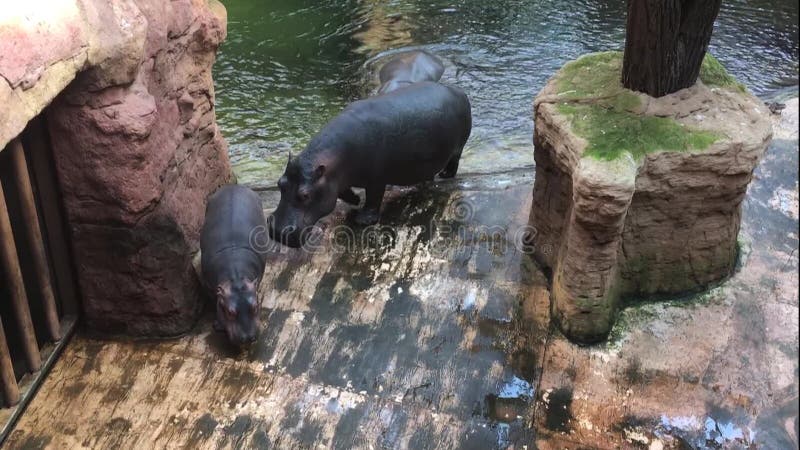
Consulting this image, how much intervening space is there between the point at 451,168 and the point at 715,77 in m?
2.25

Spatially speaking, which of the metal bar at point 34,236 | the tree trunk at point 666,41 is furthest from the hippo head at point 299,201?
the tree trunk at point 666,41

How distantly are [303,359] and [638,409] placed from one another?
194cm

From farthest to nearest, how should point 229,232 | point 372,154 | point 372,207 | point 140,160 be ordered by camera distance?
1. point 372,207
2. point 372,154
3. point 229,232
4. point 140,160

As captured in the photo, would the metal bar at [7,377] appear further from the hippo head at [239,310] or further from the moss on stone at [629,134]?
the moss on stone at [629,134]

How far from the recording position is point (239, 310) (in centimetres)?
411

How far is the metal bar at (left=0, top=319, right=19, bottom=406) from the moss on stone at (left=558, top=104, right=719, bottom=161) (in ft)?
10.7

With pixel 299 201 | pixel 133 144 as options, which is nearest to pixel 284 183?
pixel 299 201

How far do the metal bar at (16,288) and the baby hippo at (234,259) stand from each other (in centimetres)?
101

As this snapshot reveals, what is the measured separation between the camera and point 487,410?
3.88 meters

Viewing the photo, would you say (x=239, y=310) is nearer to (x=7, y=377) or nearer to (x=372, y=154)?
(x=7, y=377)

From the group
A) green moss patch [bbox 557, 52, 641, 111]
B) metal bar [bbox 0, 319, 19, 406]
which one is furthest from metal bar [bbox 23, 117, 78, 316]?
green moss patch [bbox 557, 52, 641, 111]

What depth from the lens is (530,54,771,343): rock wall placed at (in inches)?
153

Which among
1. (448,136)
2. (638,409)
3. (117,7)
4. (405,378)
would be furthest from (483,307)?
(117,7)

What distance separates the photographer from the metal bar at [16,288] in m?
3.54
